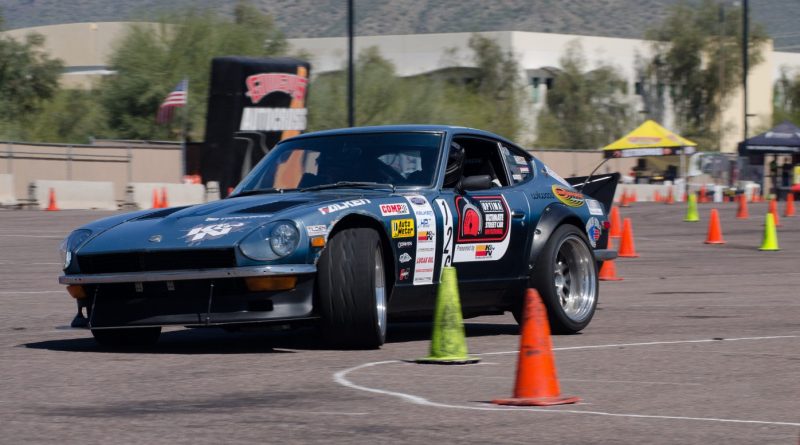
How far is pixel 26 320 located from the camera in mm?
11289

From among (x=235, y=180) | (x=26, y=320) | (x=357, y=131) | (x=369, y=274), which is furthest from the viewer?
(x=235, y=180)

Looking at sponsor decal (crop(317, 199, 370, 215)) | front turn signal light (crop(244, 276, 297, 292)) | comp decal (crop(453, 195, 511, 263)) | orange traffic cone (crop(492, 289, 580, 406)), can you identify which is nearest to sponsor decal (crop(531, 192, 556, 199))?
comp decal (crop(453, 195, 511, 263))

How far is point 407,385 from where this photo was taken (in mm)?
7332

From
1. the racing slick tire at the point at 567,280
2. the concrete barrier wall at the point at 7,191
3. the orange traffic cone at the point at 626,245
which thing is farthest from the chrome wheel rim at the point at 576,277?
the concrete barrier wall at the point at 7,191

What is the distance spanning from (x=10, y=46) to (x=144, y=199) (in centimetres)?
Answer: 3399

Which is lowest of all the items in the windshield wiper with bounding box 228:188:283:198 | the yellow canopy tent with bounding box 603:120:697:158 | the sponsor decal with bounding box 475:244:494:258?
the sponsor decal with bounding box 475:244:494:258

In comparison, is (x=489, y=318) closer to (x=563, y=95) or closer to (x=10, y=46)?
(x=10, y=46)

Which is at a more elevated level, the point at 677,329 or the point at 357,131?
the point at 357,131

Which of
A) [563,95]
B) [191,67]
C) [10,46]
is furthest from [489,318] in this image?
[563,95]

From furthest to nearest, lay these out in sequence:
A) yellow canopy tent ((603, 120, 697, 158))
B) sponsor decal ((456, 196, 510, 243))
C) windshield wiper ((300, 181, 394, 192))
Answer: yellow canopy tent ((603, 120, 697, 158))
sponsor decal ((456, 196, 510, 243))
windshield wiper ((300, 181, 394, 192))

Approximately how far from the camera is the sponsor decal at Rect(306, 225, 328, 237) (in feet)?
27.7

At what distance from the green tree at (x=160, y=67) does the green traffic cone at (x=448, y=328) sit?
1984 inches

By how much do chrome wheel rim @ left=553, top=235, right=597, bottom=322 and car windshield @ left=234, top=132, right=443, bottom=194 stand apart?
1.43 m

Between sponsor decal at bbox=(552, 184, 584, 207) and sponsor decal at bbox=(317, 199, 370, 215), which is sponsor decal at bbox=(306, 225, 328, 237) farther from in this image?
sponsor decal at bbox=(552, 184, 584, 207)
